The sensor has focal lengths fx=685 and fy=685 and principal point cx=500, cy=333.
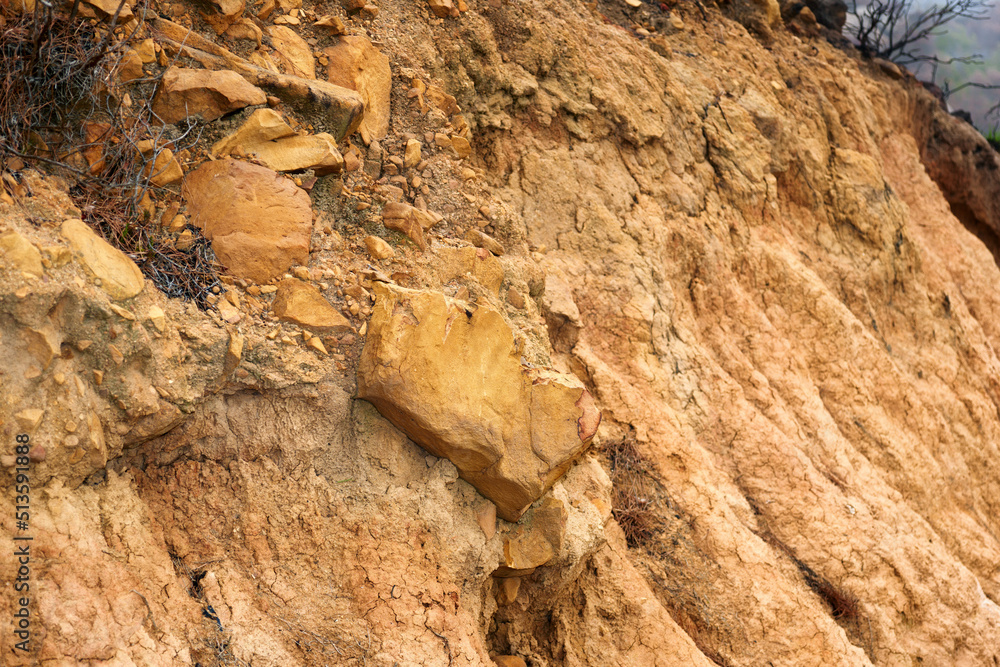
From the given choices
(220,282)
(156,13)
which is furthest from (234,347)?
(156,13)

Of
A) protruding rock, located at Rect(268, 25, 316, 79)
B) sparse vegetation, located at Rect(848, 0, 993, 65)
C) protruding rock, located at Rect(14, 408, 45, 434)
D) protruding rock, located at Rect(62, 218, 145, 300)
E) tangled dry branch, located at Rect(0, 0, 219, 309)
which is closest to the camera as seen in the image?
protruding rock, located at Rect(14, 408, 45, 434)

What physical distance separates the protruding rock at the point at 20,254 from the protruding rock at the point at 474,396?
50.0 inches

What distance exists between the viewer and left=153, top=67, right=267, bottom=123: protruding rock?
302cm

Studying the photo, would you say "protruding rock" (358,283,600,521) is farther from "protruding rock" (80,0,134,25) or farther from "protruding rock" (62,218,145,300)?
"protruding rock" (80,0,134,25)

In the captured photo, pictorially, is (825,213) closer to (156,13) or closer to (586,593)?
(586,593)

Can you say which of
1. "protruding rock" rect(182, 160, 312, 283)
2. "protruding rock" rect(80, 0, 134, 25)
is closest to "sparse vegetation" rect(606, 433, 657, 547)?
"protruding rock" rect(182, 160, 312, 283)

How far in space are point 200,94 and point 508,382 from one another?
6.26 feet

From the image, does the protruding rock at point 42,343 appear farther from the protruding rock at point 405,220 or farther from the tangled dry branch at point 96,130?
the protruding rock at point 405,220

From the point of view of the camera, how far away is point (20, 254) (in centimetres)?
229

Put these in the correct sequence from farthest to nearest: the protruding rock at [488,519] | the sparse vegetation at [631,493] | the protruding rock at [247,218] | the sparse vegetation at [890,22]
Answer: the sparse vegetation at [890,22], the sparse vegetation at [631,493], the protruding rock at [488,519], the protruding rock at [247,218]

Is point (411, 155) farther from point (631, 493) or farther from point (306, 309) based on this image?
point (631, 493)

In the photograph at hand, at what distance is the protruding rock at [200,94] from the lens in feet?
9.92

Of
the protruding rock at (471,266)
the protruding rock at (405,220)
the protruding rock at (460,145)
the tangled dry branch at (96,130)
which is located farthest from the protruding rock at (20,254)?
the protruding rock at (460,145)

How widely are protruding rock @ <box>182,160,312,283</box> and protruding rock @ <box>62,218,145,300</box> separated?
0.43 m
